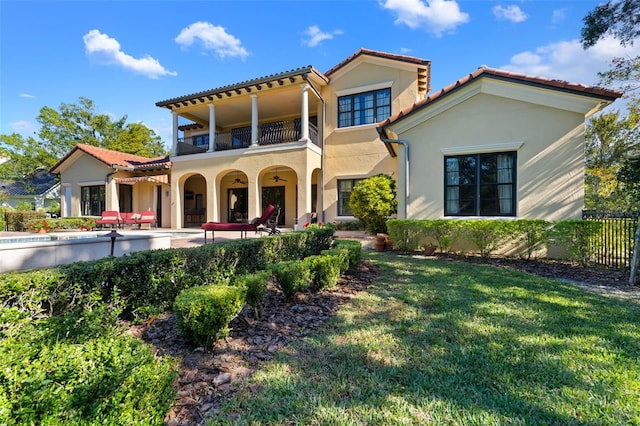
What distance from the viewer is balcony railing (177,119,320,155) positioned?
15.9 m

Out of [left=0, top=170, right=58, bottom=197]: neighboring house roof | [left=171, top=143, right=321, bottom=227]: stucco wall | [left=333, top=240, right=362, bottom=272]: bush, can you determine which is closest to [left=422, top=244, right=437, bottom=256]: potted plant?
[left=333, top=240, right=362, bottom=272]: bush

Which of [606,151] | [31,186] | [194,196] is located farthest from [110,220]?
[606,151]

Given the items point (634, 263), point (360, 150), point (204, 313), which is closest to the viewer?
point (204, 313)

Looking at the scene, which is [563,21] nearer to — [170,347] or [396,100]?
[396,100]

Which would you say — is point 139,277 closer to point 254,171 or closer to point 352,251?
point 352,251

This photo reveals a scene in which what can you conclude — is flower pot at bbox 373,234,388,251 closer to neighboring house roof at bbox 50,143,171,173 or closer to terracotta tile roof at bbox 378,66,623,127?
terracotta tile roof at bbox 378,66,623,127

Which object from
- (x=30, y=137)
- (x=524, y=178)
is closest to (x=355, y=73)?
(x=524, y=178)

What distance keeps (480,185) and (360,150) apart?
6973 millimetres

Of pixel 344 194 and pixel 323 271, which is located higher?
pixel 344 194

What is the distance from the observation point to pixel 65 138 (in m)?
33.4

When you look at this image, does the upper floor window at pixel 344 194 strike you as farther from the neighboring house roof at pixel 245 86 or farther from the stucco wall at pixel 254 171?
the neighboring house roof at pixel 245 86

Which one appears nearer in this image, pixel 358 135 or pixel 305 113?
pixel 305 113

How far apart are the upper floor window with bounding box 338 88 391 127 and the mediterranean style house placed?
0.18 feet

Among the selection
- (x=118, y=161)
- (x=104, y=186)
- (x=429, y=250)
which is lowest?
(x=429, y=250)
